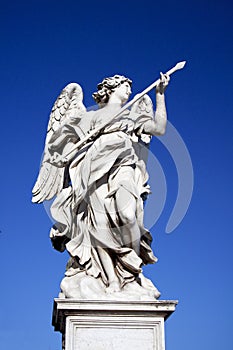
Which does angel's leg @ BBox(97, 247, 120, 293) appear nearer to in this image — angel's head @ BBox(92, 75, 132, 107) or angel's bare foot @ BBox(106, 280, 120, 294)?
angel's bare foot @ BBox(106, 280, 120, 294)

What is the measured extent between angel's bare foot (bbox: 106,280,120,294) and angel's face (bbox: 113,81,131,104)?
2.71 m

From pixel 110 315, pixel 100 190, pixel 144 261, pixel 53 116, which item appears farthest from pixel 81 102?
pixel 110 315

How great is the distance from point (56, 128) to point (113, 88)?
3.67 feet

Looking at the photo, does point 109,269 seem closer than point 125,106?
Yes

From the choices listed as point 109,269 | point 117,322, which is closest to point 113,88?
point 109,269

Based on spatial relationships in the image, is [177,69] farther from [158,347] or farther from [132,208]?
[158,347]

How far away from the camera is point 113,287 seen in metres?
6.88

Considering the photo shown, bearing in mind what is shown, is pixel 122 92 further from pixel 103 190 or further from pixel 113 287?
pixel 113 287

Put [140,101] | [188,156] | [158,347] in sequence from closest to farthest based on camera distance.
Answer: [158,347]
[188,156]
[140,101]

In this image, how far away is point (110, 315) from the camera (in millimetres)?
6527

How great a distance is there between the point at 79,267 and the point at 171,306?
1367 millimetres

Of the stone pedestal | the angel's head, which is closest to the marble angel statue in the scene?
the angel's head

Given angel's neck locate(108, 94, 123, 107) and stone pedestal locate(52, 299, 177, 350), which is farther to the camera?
angel's neck locate(108, 94, 123, 107)

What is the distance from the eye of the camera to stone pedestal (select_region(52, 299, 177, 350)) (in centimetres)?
643
